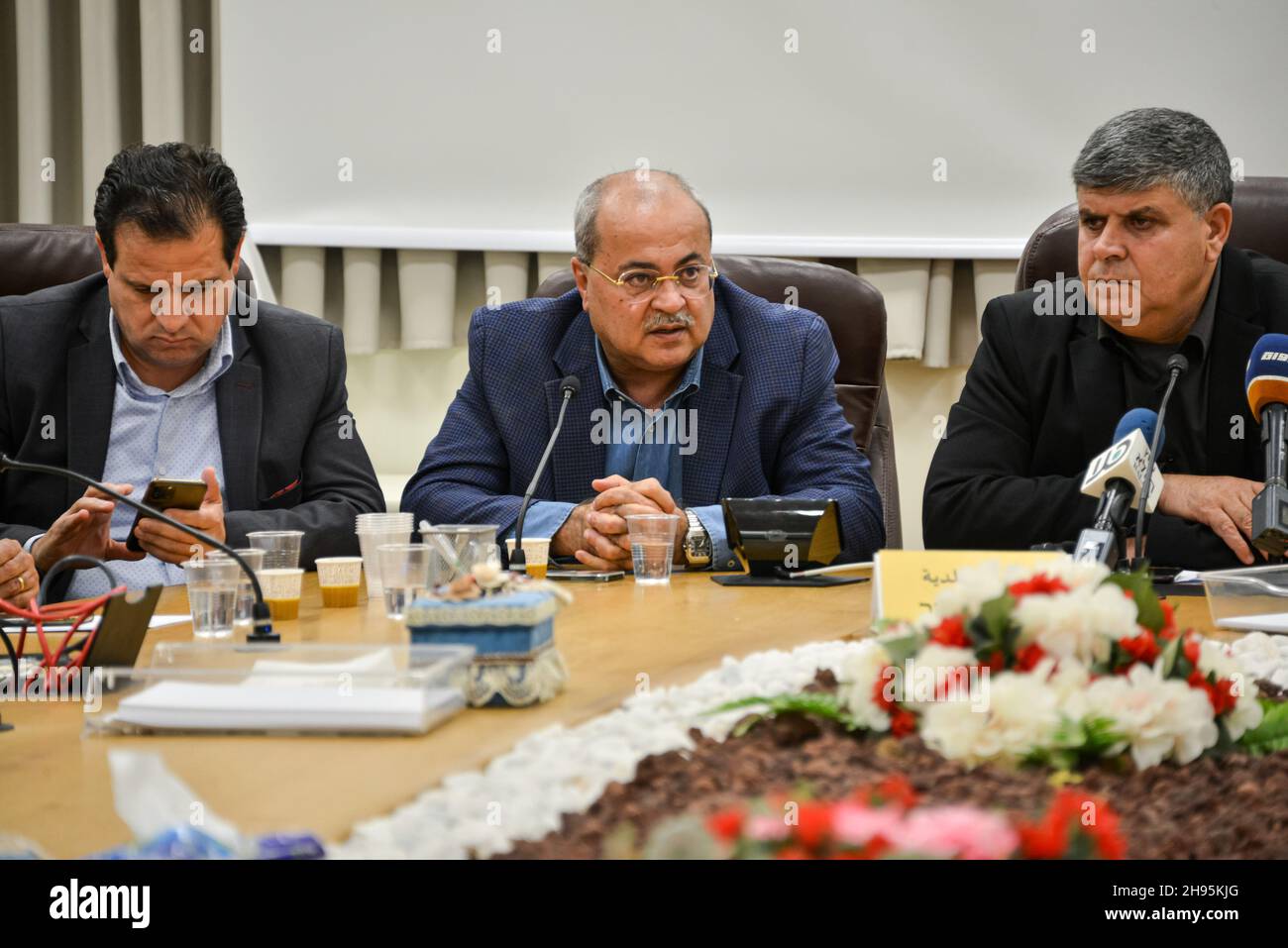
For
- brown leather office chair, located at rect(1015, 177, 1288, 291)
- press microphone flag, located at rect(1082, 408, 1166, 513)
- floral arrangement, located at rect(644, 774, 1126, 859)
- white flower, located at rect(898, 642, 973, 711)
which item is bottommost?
floral arrangement, located at rect(644, 774, 1126, 859)

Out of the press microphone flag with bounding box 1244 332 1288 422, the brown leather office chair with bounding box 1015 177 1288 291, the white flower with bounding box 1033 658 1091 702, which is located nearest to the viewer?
the white flower with bounding box 1033 658 1091 702

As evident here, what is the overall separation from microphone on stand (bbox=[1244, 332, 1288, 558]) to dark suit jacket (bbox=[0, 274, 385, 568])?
4.79ft

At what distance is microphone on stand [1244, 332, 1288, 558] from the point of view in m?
1.67

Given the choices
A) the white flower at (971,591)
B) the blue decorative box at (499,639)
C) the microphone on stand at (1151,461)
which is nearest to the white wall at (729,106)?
the microphone on stand at (1151,461)

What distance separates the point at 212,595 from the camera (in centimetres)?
154

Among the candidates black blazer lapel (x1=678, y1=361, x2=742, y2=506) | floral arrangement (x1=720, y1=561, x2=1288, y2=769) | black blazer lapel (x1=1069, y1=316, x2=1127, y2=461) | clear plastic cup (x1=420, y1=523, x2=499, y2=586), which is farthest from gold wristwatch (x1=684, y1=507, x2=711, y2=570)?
floral arrangement (x1=720, y1=561, x2=1288, y2=769)

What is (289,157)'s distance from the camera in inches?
142

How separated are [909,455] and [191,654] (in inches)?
111

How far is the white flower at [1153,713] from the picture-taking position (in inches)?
36.7

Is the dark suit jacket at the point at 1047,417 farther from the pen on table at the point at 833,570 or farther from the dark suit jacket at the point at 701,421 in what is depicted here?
the pen on table at the point at 833,570

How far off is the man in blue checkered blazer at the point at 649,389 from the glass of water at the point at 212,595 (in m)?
0.89

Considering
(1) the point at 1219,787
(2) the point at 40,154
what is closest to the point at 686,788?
(1) the point at 1219,787

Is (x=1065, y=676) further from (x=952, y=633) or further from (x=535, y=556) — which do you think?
(x=535, y=556)

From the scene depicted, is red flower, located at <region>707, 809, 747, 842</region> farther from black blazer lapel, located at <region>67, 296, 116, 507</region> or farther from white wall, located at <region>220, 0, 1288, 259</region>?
white wall, located at <region>220, 0, 1288, 259</region>
